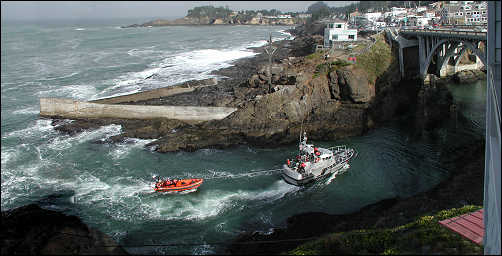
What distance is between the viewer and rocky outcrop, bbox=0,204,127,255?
17.7 meters

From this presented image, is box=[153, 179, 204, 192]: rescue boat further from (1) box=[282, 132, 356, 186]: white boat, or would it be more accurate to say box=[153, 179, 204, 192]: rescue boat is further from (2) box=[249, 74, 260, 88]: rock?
(2) box=[249, 74, 260, 88]: rock

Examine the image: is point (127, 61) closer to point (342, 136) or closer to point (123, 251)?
point (342, 136)

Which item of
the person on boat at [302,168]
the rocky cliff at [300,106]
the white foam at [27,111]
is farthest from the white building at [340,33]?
the white foam at [27,111]

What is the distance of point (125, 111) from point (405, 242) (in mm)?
33476

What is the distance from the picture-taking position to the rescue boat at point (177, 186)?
2669 centimetres

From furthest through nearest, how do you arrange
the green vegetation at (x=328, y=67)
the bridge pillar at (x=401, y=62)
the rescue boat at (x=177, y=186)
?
the bridge pillar at (x=401, y=62)
the green vegetation at (x=328, y=67)
the rescue boat at (x=177, y=186)

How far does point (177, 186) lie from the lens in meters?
26.8

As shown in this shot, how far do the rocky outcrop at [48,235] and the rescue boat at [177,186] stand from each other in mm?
5465

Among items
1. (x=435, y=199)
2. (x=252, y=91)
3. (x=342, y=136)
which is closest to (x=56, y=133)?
(x=252, y=91)

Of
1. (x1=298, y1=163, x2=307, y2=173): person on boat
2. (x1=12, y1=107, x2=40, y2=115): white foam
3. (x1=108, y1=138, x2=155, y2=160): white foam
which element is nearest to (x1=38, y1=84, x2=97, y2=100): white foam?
(x1=12, y1=107, x2=40, y2=115): white foam

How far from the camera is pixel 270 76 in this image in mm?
44625

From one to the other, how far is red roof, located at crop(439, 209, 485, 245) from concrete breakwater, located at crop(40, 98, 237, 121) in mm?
25645

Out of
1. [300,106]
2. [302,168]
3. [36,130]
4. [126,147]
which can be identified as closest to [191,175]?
[302,168]

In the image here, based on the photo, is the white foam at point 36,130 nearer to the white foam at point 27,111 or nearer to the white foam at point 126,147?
the white foam at point 27,111
